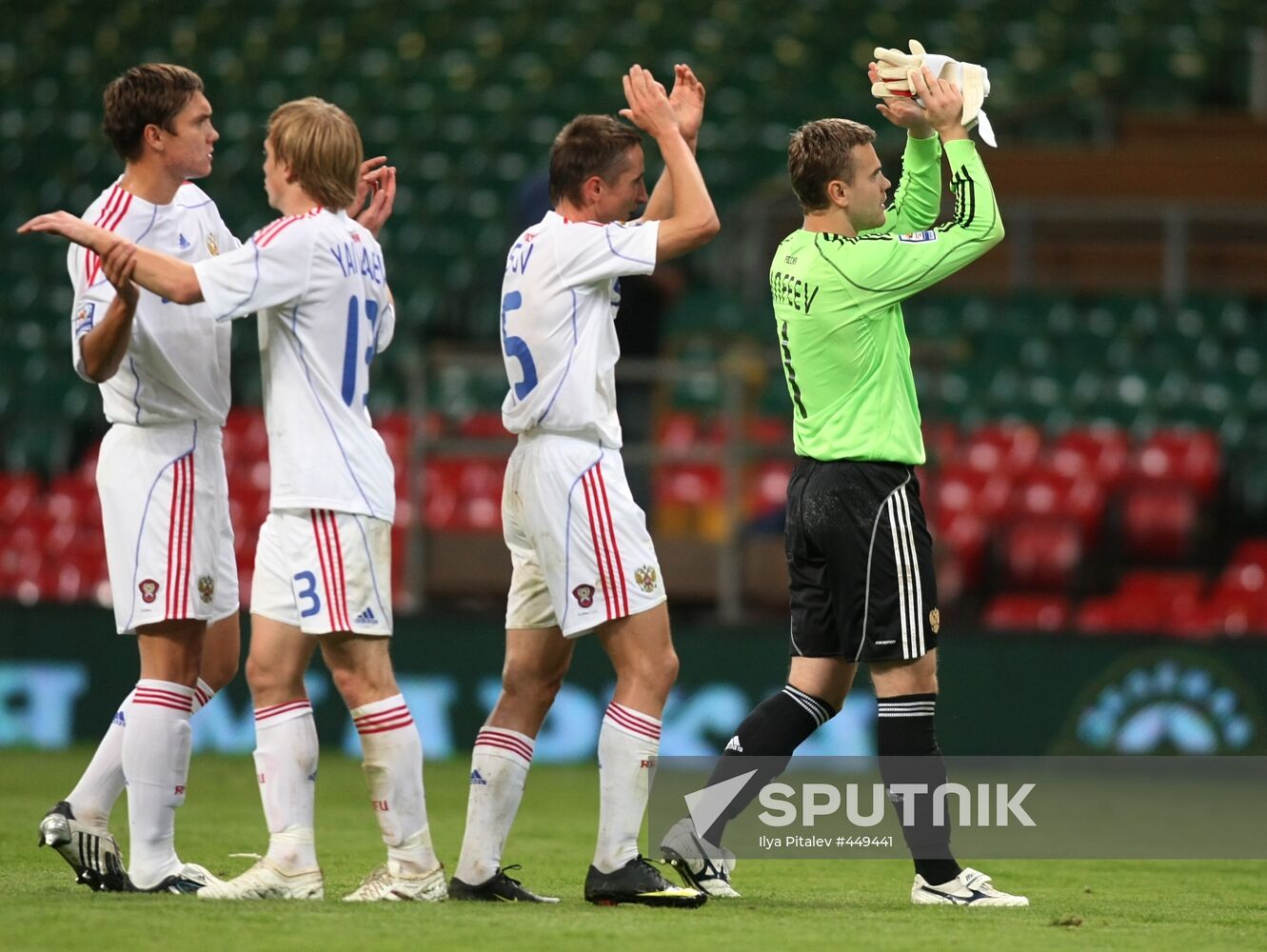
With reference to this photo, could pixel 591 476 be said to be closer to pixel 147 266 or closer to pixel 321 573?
pixel 321 573

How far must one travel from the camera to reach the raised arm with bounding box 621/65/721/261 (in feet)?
15.2

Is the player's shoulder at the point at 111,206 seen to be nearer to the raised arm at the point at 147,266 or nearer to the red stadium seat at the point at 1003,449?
the raised arm at the point at 147,266

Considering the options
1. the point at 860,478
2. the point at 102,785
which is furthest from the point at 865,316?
the point at 102,785

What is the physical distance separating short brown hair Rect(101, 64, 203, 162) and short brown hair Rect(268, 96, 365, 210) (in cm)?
32

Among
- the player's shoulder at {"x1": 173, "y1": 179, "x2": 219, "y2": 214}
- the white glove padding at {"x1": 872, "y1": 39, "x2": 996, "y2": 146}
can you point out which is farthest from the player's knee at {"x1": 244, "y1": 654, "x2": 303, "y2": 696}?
the white glove padding at {"x1": 872, "y1": 39, "x2": 996, "y2": 146}

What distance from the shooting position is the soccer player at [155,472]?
471 cm

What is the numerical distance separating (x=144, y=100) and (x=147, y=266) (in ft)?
1.84

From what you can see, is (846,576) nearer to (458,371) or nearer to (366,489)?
(366,489)

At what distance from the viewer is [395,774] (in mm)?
4594

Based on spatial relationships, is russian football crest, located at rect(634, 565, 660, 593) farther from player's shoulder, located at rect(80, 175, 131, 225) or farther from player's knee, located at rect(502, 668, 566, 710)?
player's shoulder, located at rect(80, 175, 131, 225)

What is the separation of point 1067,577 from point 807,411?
17.2 feet

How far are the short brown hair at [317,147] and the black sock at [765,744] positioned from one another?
1.69 meters

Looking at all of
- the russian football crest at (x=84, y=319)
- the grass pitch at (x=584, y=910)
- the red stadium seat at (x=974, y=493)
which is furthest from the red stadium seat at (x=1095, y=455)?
the russian football crest at (x=84, y=319)

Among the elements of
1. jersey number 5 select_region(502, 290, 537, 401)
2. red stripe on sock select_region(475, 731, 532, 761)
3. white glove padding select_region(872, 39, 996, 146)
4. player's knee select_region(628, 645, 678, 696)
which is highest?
white glove padding select_region(872, 39, 996, 146)
